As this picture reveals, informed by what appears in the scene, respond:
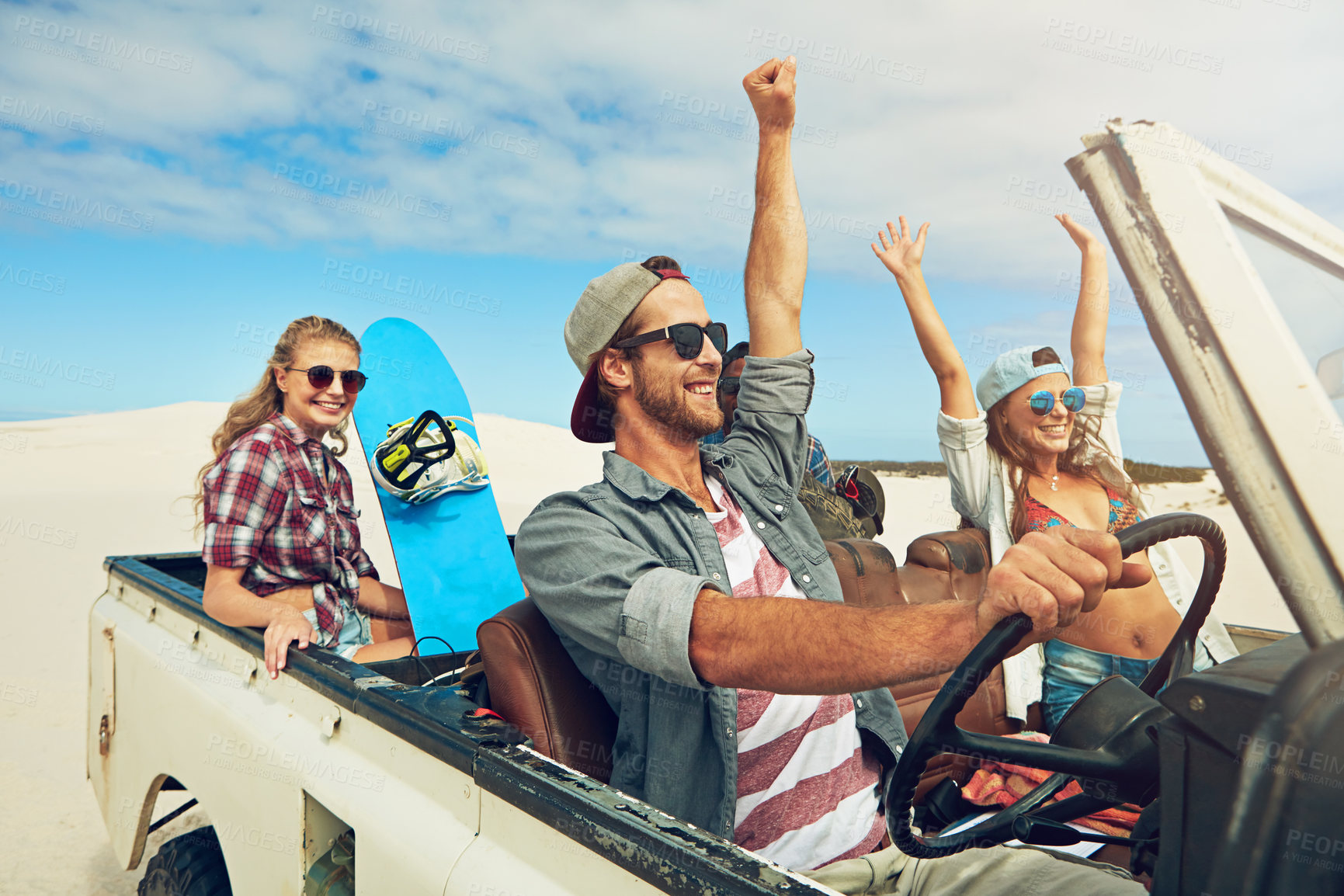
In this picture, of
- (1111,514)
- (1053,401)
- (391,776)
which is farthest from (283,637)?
(1111,514)

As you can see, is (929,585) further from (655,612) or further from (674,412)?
(655,612)

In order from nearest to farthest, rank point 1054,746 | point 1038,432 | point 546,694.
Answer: point 1054,746, point 546,694, point 1038,432

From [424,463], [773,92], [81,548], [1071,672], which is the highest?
[773,92]

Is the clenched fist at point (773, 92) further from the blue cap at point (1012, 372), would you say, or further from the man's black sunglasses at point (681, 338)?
the blue cap at point (1012, 372)

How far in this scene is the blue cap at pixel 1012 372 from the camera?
3.37m

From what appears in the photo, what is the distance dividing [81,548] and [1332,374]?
1204cm

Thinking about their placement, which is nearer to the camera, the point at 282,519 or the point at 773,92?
the point at 773,92

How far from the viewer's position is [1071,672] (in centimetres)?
275

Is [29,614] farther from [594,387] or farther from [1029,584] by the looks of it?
[1029,584]

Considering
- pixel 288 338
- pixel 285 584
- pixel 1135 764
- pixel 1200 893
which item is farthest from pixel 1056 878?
pixel 288 338

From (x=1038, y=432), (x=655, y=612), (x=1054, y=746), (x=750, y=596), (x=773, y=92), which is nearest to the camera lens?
(x=1054, y=746)

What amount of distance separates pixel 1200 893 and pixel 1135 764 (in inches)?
10.6

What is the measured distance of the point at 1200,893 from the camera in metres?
Answer: 0.80

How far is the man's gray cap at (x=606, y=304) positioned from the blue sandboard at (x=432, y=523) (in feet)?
5.87
